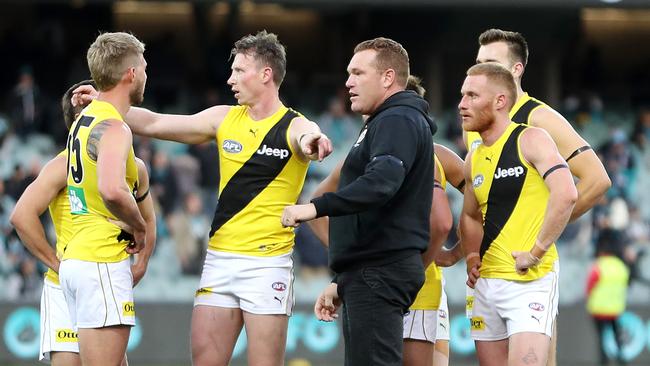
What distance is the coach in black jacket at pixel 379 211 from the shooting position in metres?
6.18

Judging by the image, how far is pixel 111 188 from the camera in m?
6.40

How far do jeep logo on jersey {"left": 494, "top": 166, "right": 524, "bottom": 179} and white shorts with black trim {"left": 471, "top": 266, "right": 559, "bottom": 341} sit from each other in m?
0.63

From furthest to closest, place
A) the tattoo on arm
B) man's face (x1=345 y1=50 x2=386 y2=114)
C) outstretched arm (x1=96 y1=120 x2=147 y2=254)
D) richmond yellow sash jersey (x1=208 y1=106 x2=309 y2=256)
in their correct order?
richmond yellow sash jersey (x1=208 y1=106 x2=309 y2=256), man's face (x1=345 y1=50 x2=386 y2=114), the tattoo on arm, outstretched arm (x1=96 y1=120 x2=147 y2=254)

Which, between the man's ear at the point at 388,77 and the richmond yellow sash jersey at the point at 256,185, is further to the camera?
the richmond yellow sash jersey at the point at 256,185

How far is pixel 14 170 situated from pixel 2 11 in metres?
6.45

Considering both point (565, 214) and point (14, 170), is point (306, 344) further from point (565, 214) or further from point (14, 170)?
point (565, 214)

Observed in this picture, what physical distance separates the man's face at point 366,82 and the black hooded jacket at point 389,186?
75 millimetres

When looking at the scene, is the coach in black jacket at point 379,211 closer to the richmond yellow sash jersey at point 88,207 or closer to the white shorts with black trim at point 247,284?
the white shorts with black trim at point 247,284

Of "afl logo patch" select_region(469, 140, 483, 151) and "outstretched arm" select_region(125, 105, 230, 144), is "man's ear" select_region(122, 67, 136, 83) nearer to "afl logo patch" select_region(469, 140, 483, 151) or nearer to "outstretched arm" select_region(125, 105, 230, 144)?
"outstretched arm" select_region(125, 105, 230, 144)

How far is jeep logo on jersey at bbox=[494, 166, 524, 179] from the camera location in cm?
710

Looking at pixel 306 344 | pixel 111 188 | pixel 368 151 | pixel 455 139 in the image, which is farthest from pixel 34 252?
pixel 455 139

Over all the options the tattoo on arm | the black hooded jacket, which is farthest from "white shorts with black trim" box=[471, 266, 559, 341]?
the tattoo on arm

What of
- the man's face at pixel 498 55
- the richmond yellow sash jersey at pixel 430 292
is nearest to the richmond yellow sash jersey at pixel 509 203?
the richmond yellow sash jersey at pixel 430 292

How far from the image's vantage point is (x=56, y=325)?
7340 millimetres
